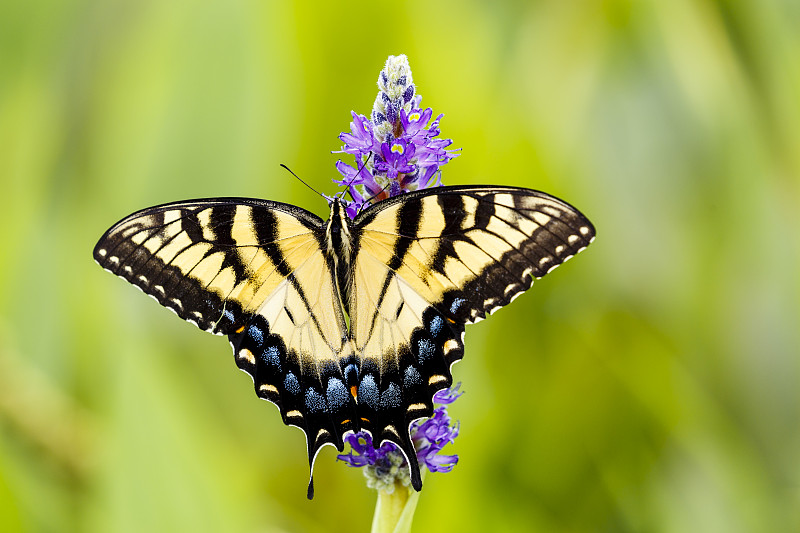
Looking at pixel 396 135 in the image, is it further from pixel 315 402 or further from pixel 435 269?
pixel 315 402

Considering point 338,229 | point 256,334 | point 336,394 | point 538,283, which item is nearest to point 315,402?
point 336,394

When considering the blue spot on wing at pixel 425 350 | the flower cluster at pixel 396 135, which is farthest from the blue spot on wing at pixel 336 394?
the flower cluster at pixel 396 135

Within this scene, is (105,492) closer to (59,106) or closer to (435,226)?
(435,226)

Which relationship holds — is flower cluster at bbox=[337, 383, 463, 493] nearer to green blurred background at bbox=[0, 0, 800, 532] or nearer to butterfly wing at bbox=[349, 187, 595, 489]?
butterfly wing at bbox=[349, 187, 595, 489]

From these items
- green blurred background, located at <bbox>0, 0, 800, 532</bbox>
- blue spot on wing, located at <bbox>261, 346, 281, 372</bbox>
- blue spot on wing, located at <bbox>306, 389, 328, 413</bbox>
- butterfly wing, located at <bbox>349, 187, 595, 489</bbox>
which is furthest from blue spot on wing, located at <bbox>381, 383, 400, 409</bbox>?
green blurred background, located at <bbox>0, 0, 800, 532</bbox>

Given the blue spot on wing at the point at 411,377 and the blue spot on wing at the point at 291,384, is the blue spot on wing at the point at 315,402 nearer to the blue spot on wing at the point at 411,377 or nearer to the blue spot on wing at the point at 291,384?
the blue spot on wing at the point at 291,384

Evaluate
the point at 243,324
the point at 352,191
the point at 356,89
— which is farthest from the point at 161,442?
the point at 356,89

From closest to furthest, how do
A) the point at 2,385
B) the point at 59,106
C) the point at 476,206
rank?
the point at 476,206 < the point at 2,385 < the point at 59,106

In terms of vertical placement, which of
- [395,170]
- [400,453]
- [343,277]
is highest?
[395,170]
